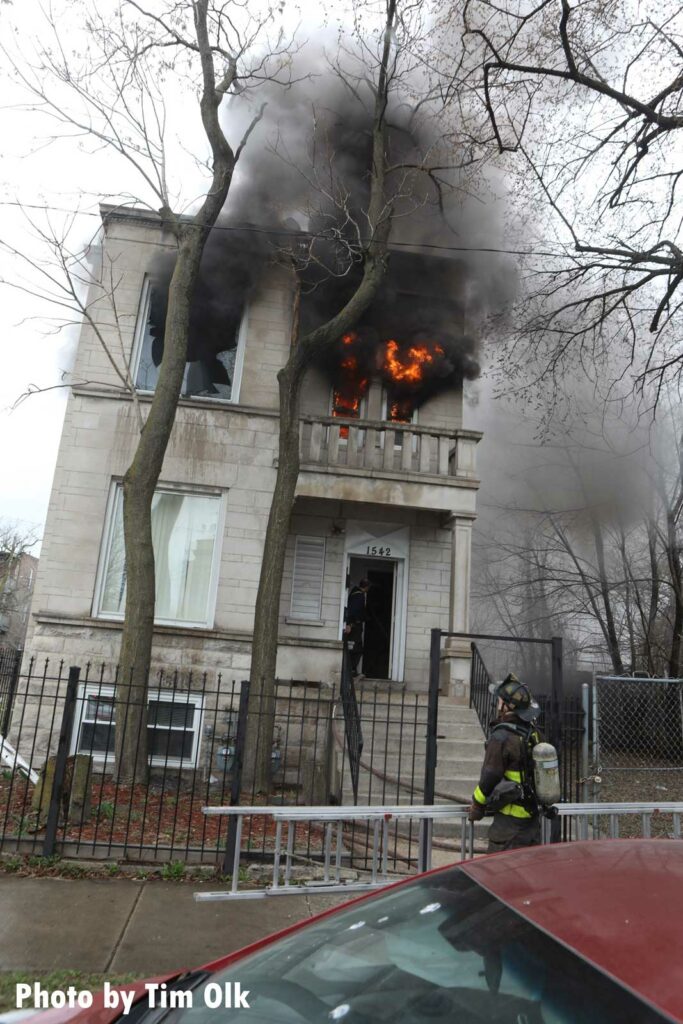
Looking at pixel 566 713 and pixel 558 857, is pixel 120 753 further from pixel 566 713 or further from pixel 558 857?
pixel 558 857

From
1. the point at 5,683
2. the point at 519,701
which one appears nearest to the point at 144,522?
the point at 5,683

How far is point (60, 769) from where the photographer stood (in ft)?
19.0

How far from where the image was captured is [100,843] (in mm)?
5828

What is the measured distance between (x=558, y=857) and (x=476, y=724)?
7.95m

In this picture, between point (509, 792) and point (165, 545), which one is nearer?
point (509, 792)

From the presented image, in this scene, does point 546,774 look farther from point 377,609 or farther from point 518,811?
point 377,609

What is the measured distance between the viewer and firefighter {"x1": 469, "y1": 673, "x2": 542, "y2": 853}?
13.3 feet

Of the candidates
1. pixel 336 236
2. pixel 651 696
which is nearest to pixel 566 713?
pixel 651 696

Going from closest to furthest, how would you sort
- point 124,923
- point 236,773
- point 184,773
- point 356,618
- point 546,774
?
point 546,774 < point 124,923 < point 236,773 < point 184,773 < point 356,618

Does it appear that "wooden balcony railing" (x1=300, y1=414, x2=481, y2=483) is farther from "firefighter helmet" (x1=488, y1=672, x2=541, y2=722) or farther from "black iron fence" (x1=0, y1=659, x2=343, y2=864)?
"firefighter helmet" (x1=488, y1=672, x2=541, y2=722)

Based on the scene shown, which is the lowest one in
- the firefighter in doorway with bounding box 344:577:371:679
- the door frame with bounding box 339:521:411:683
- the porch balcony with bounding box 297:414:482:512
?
the firefighter in doorway with bounding box 344:577:371:679

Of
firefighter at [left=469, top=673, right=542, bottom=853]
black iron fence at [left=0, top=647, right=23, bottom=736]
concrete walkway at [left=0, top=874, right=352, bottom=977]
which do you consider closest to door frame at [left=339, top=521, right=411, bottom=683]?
black iron fence at [left=0, top=647, right=23, bottom=736]

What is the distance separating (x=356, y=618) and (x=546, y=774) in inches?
294

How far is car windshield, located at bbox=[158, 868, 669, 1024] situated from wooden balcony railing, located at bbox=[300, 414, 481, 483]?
9209 mm
